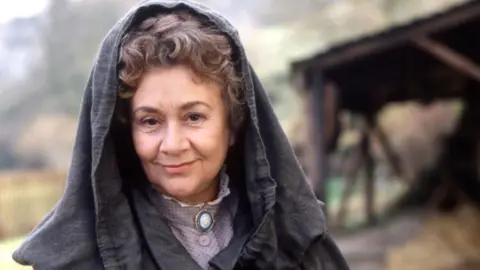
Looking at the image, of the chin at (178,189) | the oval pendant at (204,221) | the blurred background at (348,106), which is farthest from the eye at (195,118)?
the blurred background at (348,106)

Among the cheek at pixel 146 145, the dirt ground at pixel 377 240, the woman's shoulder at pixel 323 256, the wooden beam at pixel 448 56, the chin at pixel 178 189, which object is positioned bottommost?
the dirt ground at pixel 377 240

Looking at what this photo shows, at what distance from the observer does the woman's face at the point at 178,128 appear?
5.15 feet

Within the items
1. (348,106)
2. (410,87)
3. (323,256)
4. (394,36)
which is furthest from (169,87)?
(348,106)

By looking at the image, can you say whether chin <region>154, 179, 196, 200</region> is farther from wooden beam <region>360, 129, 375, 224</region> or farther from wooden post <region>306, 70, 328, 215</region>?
wooden beam <region>360, 129, 375, 224</region>

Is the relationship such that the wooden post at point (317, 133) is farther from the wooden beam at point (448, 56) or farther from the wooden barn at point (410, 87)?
the wooden beam at point (448, 56)

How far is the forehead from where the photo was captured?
5.14 ft

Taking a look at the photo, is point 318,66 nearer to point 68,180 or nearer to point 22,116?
point 68,180

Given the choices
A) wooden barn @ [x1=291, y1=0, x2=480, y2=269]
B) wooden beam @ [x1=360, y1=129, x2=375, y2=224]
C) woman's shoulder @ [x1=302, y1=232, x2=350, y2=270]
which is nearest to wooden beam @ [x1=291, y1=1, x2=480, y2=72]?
wooden barn @ [x1=291, y1=0, x2=480, y2=269]

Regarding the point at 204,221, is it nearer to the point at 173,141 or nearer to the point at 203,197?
the point at 203,197

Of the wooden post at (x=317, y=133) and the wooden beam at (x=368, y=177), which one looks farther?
the wooden beam at (x=368, y=177)

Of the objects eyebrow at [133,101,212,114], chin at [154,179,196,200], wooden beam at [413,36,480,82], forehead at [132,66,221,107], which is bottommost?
wooden beam at [413,36,480,82]

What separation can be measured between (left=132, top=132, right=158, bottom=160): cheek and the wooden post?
538 centimetres

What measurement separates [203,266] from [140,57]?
521 mm

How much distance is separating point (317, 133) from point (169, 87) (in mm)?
5471
